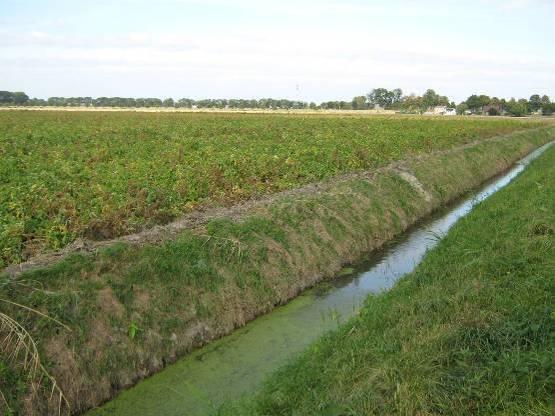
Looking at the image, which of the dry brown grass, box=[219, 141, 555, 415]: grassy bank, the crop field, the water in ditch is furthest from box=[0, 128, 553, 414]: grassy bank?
box=[219, 141, 555, 415]: grassy bank

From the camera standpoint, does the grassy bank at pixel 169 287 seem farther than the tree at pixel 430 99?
No

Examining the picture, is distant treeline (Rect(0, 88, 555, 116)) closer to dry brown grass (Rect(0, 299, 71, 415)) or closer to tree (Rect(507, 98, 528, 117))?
tree (Rect(507, 98, 528, 117))

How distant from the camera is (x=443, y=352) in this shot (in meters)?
5.76

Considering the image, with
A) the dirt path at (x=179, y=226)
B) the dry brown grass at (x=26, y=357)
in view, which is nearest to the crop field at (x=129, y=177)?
the dirt path at (x=179, y=226)

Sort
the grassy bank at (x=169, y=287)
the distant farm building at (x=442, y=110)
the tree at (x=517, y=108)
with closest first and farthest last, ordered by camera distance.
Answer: the grassy bank at (x=169, y=287), the tree at (x=517, y=108), the distant farm building at (x=442, y=110)

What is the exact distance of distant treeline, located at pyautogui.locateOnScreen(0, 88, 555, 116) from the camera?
12181 centimetres

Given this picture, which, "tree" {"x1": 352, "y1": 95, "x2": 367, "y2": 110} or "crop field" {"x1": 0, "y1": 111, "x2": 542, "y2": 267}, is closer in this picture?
"crop field" {"x1": 0, "y1": 111, "x2": 542, "y2": 267}

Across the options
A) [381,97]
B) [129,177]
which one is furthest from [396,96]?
[129,177]

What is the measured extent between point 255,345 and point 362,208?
6793 mm

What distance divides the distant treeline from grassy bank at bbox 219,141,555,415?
109359 millimetres

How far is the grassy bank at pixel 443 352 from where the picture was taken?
4992mm

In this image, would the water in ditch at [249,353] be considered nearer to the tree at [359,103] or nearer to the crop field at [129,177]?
the crop field at [129,177]

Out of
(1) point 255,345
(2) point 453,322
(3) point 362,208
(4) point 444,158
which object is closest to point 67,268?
(1) point 255,345

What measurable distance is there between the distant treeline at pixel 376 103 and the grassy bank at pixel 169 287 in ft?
348
